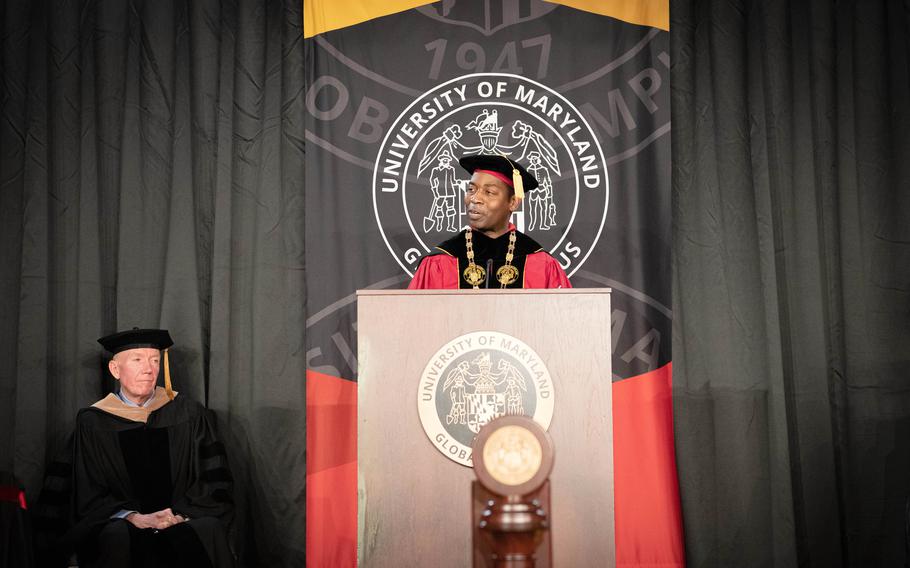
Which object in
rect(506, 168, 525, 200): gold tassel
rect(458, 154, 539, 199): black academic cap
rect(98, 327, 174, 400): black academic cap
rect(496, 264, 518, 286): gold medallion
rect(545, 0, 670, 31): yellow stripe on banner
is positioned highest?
rect(545, 0, 670, 31): yellow stripe on banner

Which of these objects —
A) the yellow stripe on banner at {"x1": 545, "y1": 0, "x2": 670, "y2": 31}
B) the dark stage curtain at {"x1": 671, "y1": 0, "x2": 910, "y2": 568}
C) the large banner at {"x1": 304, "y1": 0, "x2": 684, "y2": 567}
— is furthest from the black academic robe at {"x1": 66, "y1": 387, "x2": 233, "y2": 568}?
the yellow stripe on banner at {"x1": 545, "y1": 0, "x2": 670, "y2": 31}

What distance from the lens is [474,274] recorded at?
12.3 feet

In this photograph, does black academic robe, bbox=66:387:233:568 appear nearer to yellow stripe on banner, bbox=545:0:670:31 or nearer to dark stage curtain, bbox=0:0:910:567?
dark stage curtain, bbox=0:0:910:567

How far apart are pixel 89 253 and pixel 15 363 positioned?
603mm

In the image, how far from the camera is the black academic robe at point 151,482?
3.35 metres

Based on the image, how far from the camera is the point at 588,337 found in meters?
2.74

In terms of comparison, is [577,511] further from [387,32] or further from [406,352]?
[387,32]

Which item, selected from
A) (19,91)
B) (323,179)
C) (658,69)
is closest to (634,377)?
(658,69)

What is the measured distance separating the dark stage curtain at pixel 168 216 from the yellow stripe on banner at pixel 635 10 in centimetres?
147

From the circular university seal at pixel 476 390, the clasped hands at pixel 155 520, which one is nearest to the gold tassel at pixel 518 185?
the circular university seal at pixel 476 390

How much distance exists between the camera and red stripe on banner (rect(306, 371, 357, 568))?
13.4 feet

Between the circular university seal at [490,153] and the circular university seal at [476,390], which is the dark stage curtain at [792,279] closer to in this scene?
the circular university seal at [490,153]

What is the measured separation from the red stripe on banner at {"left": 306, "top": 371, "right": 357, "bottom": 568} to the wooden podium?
1.47m

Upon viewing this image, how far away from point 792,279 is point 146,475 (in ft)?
10.2
